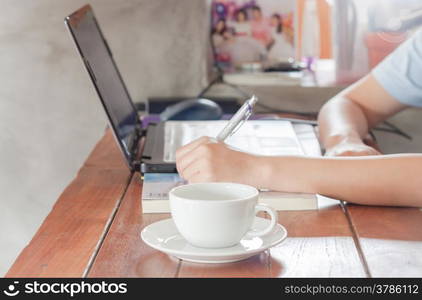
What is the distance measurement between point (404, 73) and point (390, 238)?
2.88ft

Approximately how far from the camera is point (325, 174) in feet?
4.00

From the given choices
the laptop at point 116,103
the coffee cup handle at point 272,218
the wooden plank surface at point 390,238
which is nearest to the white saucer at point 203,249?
the coffee cup handle at point 272,218

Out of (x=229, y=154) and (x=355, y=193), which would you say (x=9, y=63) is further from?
(x=355, y=193)

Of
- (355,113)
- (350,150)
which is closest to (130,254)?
(350,150)

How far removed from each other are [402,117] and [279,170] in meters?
0.97

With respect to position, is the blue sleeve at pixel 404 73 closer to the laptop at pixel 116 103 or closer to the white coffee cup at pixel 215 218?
the laptop at pixel 116 103

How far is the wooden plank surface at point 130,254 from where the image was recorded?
933 millimetres

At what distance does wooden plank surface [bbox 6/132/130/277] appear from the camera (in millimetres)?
970

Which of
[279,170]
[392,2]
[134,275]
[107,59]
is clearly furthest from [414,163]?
[392,2]

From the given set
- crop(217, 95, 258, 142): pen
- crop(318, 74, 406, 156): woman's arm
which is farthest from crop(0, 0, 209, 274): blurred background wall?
crop(217, 95, 258, 142): pen

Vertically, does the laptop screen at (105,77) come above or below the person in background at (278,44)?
above

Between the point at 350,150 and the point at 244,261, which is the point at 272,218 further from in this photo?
the point at 350,150

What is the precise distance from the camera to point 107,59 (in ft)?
5.72

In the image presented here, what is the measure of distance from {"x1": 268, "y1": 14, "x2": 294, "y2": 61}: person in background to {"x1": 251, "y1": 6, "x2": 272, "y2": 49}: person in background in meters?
0.02
